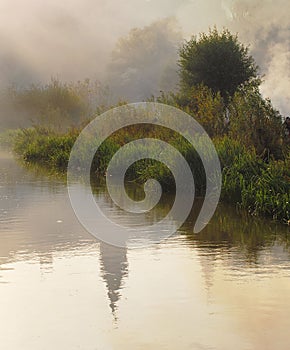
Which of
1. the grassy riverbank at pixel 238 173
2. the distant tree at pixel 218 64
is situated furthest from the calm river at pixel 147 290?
the distant tree at pixel 218 64

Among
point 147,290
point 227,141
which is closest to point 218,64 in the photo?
point 227,141

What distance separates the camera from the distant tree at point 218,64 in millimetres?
42969

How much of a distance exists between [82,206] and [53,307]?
372 inches

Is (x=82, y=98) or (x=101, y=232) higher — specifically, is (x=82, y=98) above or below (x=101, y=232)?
above

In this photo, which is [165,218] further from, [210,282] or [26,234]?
[210,282]

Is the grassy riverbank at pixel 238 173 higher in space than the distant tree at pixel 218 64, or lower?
lower

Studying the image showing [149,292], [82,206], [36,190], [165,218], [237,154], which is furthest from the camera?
[36,190]

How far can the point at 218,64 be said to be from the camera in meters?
42.9

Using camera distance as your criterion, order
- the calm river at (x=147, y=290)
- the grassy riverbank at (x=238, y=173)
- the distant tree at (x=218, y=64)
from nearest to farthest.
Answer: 1. the calm river at (x=147, y=290)
2. the grassy riverbank at (x=238, y=173)
3. the distant tree at (x=218, y=64)

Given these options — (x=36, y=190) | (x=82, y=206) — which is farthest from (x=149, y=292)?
(x=36, y=190)

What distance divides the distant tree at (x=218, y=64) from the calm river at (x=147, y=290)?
29.9m

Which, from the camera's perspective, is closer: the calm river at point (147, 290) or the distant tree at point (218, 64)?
the calm river at point (147, 290)

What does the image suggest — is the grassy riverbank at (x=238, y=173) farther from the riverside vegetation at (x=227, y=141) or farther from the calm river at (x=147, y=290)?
the calm river at (x=147, y=290)

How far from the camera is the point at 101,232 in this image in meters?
13.1
